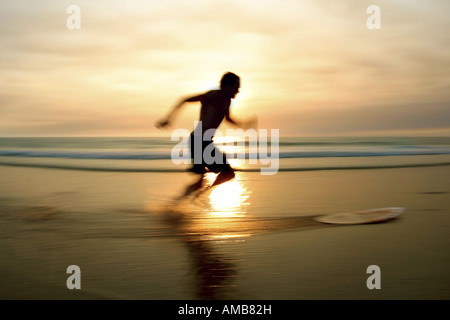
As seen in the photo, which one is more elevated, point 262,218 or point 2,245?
point 262,218

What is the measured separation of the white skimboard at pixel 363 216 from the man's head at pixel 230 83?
230 centimetres

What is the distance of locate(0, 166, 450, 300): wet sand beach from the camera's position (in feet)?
10.3

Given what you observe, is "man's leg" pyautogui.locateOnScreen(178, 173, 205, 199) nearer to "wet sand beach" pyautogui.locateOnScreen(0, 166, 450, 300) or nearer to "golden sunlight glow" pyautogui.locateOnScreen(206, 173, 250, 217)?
"wet sand beach" pyautogui.locateOnScreen(0, 166, 450, 300)

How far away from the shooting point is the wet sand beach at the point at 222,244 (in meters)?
3.15

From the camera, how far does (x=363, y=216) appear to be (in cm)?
538

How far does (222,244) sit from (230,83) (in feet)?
10.1

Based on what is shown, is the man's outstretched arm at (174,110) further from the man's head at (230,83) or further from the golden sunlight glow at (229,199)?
the golden sunlight glow at (229,199)

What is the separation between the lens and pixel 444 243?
13.9 ft

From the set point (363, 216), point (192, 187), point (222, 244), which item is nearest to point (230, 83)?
point (192, 187)

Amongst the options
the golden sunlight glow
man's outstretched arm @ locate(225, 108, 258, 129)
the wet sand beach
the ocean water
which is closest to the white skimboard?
the wet sand beach

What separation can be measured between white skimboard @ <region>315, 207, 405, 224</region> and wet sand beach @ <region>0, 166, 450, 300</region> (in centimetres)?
15
